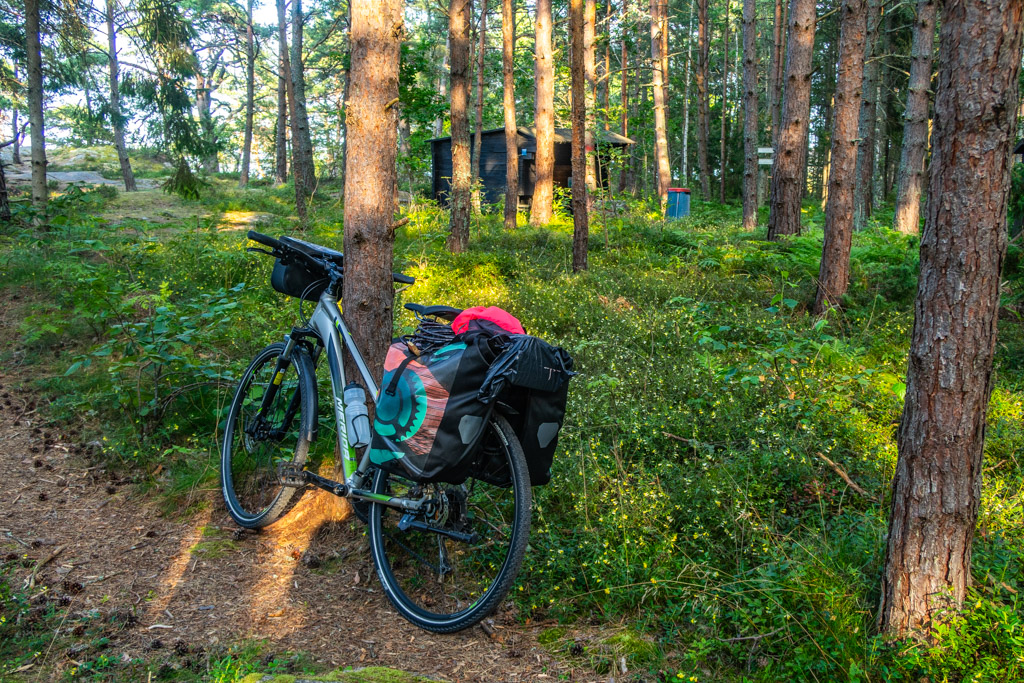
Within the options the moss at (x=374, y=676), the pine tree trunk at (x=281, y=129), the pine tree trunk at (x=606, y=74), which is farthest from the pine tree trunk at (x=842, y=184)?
the pine tree trunk at (x=281, y=129)

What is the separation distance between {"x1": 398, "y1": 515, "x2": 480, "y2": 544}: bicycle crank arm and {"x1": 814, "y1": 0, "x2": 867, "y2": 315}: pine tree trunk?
5995mm

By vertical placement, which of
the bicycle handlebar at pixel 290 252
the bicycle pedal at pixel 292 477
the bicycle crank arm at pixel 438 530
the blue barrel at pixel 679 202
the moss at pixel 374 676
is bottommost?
the moss at pixel 374 676

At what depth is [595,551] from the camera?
3.42 metres

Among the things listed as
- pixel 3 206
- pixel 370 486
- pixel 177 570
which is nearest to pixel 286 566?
pixel 177 570

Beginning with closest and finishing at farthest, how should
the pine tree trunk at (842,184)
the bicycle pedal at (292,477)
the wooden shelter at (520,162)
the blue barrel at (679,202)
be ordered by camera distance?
1. the bicycle pedal at (292,477)
2. the pine tree trunk at (842,184)
3. the blue barrel at (679,202)
4. the wooden shelter at (520,162)

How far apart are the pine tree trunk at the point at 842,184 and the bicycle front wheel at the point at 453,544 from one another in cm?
569

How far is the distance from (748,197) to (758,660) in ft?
54.0

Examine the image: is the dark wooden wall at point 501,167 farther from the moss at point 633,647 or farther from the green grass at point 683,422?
the moss at point 633,647

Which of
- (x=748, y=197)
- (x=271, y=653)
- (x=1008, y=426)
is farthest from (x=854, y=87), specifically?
(x=748, y=197)

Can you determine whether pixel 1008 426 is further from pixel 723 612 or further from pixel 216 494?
pixel 216 494

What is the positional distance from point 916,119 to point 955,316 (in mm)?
12168

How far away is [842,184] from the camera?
26.2 ft

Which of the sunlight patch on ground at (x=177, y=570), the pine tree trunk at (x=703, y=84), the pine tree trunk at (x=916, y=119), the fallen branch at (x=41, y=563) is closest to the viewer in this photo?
the sunlight patch on ground at (x=177, y=570)

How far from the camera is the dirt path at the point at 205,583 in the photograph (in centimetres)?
301
